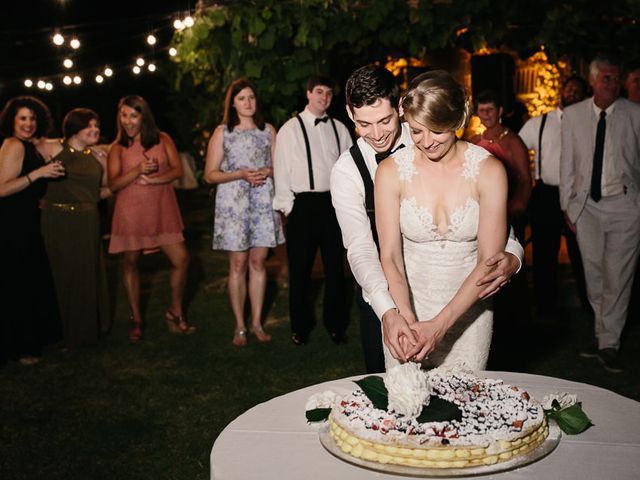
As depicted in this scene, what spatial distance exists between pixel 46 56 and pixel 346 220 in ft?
53.5

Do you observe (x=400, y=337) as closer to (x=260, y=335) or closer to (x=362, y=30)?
(x=260, y=335)

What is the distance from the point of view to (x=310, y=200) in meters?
5.64

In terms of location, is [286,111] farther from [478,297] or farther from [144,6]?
[144,6]

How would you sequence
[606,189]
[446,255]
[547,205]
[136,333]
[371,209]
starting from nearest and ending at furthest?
[446,255]
[371,209]
[606,189]
[136,333]
[547,205]

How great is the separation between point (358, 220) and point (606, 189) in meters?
2.65

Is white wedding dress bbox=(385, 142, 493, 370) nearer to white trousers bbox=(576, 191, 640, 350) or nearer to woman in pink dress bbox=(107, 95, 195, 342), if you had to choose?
white trousers bbox=(576, 191, 640, 350)

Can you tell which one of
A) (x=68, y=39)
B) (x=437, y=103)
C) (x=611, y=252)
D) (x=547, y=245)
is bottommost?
(x=547, y=245)

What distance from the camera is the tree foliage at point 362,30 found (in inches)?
271

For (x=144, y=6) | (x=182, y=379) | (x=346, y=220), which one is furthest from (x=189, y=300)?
(x=144, y=6)

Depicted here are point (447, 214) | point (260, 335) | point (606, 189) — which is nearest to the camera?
point (447, 214)

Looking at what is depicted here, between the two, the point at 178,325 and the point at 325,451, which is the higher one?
the point at 325,451

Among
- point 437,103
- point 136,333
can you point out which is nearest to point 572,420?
point 437,103

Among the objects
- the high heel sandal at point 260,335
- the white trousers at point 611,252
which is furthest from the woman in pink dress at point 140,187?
the white trousers at point 611,252

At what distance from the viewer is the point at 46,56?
17453 millimetres
